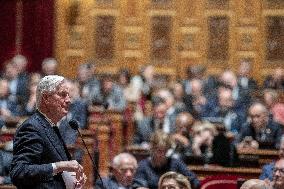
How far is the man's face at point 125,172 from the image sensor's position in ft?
23.3

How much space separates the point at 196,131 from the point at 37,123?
551 cm

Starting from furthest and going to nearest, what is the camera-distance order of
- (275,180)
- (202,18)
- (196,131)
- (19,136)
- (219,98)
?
(202,18), (219,98), (196,131), (275,180), (19,136)

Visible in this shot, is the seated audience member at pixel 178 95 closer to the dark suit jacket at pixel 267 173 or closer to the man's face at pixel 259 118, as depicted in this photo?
the man's face at pixel 259 118

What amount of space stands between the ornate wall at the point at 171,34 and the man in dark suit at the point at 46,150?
420 inches

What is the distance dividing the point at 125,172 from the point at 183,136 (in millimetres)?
3054

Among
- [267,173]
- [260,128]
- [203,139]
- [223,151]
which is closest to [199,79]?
[260,128]

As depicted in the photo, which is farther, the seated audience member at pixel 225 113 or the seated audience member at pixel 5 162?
the seated audience member at pixel 225 113

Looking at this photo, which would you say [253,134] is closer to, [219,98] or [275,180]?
[219,98]

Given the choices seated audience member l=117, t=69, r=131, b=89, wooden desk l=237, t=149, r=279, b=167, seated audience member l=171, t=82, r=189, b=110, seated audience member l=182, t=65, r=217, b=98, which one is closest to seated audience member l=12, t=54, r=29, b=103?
seated audience member l=117, t=69, r=131, b=89

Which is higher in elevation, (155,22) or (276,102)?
(155,22)

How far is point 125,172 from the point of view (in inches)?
280

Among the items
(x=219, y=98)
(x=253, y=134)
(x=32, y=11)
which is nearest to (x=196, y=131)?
(x=253, y=134)

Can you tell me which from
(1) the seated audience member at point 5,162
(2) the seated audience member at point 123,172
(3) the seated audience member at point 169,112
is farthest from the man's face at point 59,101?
(3) the seated audience member at point 169,112

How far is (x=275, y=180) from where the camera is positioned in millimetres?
6461
